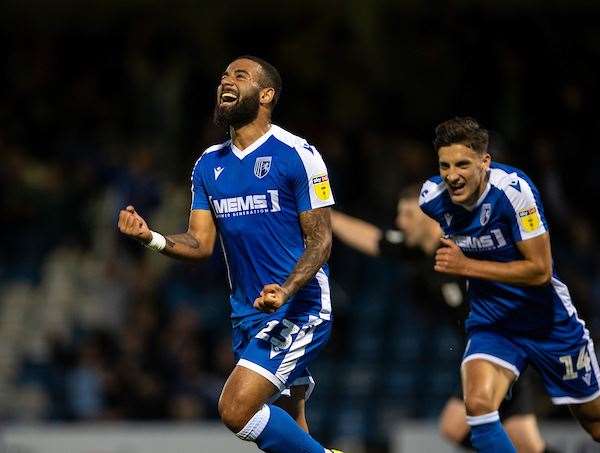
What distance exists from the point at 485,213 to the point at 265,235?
117 centimetres

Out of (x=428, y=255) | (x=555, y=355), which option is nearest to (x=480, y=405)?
(x=555, y=355)

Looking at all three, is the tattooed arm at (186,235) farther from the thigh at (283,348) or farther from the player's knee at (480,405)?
the player's knee at (480,405)

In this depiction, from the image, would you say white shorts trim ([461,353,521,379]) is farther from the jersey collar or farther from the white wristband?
the white wristband

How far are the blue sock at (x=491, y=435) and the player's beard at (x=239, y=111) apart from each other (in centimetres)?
197

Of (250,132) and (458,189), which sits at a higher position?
(250,132)

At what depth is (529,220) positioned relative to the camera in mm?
7055

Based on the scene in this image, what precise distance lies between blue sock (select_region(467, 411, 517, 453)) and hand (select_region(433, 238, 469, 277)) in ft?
2.66

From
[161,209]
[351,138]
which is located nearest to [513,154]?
[351,138]

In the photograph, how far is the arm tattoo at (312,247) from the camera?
6562 mm

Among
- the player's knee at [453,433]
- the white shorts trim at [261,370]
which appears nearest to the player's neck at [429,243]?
the player's knee at [453,433]

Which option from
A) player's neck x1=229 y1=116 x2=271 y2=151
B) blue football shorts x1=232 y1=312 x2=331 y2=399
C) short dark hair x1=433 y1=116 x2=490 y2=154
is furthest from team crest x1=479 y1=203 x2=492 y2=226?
player's neck x1=229 y1=116 x2=271 y2=151

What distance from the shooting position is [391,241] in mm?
8656

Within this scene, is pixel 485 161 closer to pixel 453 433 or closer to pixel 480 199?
pixel 480 199

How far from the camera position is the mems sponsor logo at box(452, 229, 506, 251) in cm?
718
